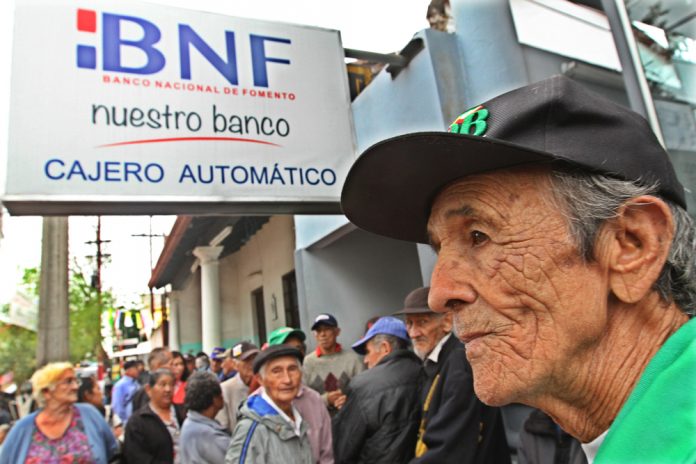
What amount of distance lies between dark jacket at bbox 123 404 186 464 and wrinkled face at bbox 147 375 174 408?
0.41m

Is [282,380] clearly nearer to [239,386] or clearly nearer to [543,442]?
[543,442]

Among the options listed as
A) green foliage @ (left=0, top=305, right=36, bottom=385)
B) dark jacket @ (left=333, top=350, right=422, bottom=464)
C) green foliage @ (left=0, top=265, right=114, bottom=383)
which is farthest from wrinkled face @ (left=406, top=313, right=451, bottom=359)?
green foliage @ (left=0, top=305, right=36, bottom=385)

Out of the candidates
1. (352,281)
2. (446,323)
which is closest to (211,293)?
(352,281)

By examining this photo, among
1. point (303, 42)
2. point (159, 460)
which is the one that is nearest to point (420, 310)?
point (303, 42)

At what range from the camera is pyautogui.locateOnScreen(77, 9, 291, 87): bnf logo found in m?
2.42

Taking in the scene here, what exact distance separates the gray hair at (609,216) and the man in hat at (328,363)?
4297mm

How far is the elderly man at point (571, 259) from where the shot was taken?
2.81 ft

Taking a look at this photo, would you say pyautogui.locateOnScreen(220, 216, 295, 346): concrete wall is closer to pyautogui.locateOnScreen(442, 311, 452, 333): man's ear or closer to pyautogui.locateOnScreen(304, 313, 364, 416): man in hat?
pyautogui.locateOnScreen(304, 313, 364, 416): man in hat

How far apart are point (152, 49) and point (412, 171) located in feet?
6.65

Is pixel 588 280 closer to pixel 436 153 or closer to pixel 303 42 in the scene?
pixel 436 153

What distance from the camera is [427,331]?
320 cm

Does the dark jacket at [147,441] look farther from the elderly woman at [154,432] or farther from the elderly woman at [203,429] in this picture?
the elderly woman at [203,429]

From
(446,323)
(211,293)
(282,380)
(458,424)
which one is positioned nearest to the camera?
(458,424)

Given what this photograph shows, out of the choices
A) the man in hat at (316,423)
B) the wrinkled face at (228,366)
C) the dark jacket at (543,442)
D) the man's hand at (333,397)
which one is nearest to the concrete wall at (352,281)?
the wrinkled face at (228,366)
